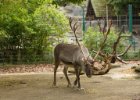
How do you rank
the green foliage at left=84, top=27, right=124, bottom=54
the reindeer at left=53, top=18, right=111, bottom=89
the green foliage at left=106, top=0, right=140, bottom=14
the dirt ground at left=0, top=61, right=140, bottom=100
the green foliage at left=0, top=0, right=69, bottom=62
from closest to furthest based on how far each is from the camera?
the dirt ground at left=0, top=61, right=140, bottom=100 < the reindeer at left=53, top=18, right=111, bottom=89 < the green foliage at left=0, top=0, right=69, bottom=62 < the green foliage at left=84, top=27, right=124, bottom=54 < the green foliage at left=106, top=0, right=140, bottom=14

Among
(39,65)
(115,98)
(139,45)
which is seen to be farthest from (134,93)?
(139,45)

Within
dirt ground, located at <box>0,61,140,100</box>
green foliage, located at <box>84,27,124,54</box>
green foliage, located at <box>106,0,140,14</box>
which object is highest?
green foliage, located at <box>106,0,140,14</box>

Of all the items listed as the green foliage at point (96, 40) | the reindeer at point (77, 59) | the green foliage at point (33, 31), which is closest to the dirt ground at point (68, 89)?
the reindeer at point (77, 59)

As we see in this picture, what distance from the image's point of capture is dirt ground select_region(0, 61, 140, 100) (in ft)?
38.4

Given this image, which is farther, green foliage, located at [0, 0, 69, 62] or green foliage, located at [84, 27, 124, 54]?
green foliage, located at [84, 27, 124, 54]

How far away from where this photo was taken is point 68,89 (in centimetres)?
1310

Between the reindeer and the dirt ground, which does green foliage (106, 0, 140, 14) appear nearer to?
the dirt ground

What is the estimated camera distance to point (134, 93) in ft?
39.7

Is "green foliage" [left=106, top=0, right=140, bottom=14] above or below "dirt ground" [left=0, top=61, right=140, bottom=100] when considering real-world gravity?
above

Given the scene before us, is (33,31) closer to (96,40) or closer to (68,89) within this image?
(96,40)

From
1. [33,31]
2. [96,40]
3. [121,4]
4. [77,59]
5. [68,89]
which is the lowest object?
[68,89]

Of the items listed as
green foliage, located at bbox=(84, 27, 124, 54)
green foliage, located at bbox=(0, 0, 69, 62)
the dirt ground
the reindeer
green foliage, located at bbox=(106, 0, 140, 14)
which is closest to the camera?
the dirt ground

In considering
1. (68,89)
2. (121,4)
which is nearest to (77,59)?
(68,89)

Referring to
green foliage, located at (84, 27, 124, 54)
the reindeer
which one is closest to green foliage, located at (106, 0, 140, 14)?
green foliage, located at (84, 27, 124, 54)
